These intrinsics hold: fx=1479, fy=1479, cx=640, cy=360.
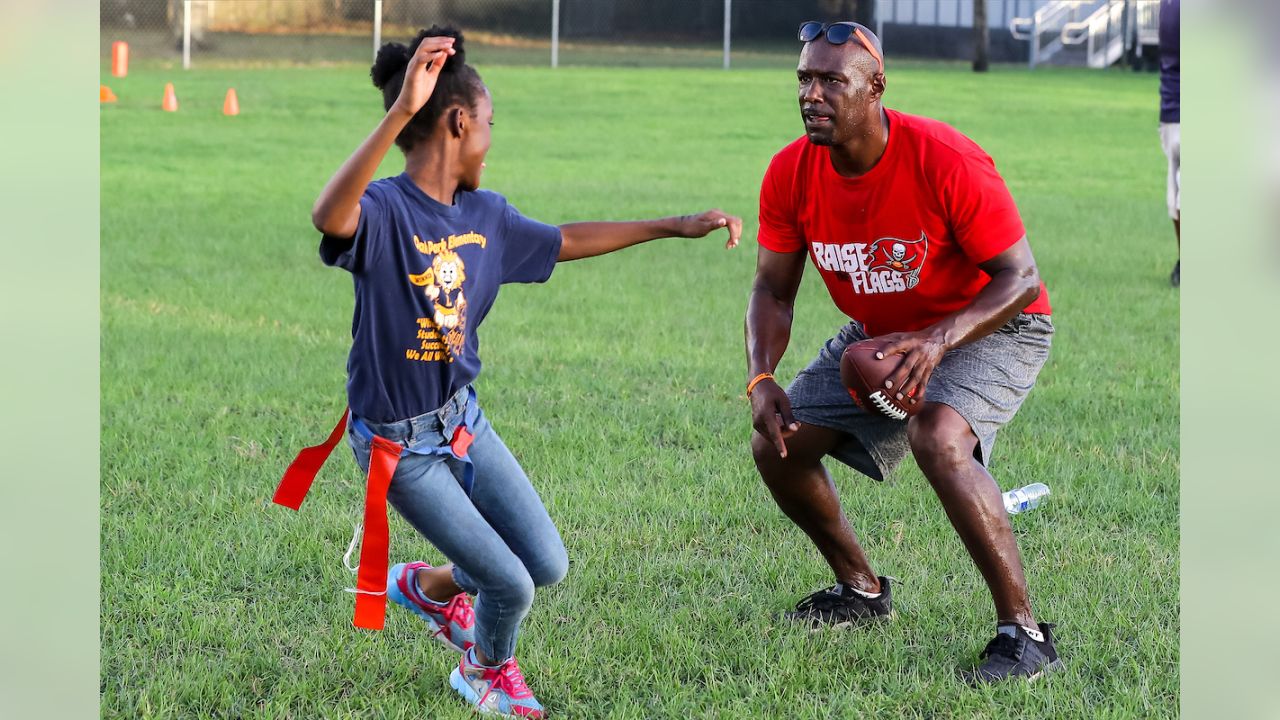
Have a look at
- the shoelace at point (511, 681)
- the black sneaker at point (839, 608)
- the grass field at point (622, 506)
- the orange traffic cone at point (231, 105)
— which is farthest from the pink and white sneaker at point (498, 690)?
the orange traffic cone at point (231, 105)

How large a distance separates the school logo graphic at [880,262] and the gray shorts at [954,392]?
0.27 meters

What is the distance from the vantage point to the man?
416cm

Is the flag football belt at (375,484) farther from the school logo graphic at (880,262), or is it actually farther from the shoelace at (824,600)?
the shoelace at (824,600)

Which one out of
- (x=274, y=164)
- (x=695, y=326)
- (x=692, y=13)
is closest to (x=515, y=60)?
(x=692, y=13)

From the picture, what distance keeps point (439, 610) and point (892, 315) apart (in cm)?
162

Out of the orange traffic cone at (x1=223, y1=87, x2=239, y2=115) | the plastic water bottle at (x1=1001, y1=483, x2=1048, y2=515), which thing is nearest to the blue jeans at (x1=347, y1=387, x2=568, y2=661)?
the plastic water bottle at (x1=1001, y1=483, x2=1048, y2=515)

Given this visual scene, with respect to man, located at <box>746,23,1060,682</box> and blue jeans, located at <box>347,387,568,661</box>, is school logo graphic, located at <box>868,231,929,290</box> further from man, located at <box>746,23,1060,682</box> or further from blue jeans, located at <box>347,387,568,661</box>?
blue jeans, located at <box>347,387,568,661</box>

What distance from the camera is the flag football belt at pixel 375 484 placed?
3.62 m

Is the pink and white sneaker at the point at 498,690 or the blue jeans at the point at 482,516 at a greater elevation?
the blue jeans at the point at 482,516

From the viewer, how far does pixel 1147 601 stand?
4742mm

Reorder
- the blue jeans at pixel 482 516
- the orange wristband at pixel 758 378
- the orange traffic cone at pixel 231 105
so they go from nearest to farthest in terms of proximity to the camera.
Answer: the blue jeans at pixel 482 516, the orange wristband at pixel 758 378, the orange traffic cone at pixel 231 105

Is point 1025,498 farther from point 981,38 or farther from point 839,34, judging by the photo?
point 981,38

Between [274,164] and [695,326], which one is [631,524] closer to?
[695,326]

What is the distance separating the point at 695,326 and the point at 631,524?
13.9 feet
